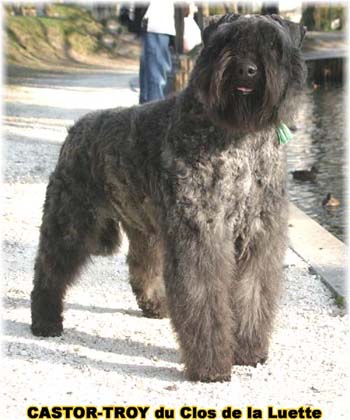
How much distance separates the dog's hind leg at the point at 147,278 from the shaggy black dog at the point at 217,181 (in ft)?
1.52

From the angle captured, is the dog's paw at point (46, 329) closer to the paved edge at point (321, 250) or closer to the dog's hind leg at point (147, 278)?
the dog's hind leg at point (147, 278)

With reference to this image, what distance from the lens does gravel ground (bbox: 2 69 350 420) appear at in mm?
4566

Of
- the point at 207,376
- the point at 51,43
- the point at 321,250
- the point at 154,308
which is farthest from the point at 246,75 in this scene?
the point at 51,43

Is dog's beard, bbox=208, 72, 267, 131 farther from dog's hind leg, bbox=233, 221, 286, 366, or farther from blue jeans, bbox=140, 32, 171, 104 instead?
blue jeans, bbox=140, 32, 171, 104

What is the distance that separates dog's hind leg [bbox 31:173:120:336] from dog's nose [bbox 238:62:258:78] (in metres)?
1.46

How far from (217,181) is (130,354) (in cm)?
128

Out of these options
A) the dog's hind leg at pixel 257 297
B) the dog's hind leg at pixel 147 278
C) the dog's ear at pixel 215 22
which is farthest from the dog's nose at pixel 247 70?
the dog's hind leg at pixel 147 278

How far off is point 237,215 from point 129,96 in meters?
15.2

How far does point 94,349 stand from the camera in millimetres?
5387

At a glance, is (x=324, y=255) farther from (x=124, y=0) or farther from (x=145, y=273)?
(x=124, y=0)

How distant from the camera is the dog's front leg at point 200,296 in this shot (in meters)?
4.61

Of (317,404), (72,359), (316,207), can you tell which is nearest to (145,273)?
(72,359)

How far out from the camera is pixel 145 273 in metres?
5.91

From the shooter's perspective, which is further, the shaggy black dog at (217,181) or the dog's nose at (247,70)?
the shaggy black dog at (217,181)
